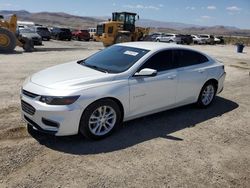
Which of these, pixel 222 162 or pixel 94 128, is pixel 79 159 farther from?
pixel 222 162

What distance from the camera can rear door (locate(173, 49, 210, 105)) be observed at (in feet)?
21.7

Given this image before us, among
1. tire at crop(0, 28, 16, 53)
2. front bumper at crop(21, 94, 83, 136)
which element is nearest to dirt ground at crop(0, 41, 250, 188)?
front bumper at crop(21, 94, 83, 136)

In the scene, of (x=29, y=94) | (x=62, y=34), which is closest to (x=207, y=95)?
(x=29, y=94)

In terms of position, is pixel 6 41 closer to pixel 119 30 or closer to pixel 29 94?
pixel 119 30

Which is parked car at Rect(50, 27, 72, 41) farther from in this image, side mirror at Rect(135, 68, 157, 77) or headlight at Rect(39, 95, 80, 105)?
headlight at Rect(39, 95, 80, 105)

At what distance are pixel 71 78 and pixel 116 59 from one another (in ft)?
3.82

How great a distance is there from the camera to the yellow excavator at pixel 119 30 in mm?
27203

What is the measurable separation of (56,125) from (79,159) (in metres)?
0.63

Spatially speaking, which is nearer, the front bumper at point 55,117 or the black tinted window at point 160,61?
the front bumper at point 55,117

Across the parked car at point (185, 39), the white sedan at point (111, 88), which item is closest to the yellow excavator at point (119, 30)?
the parked car at point (185, 39)

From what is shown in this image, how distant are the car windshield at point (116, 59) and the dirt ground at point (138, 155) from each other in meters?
1.15

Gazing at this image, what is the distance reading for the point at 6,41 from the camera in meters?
18.7

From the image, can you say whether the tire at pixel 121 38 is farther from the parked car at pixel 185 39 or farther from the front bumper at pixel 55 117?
the front bumper at pixel 55 117

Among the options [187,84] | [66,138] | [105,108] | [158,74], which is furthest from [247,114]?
[66,138]
